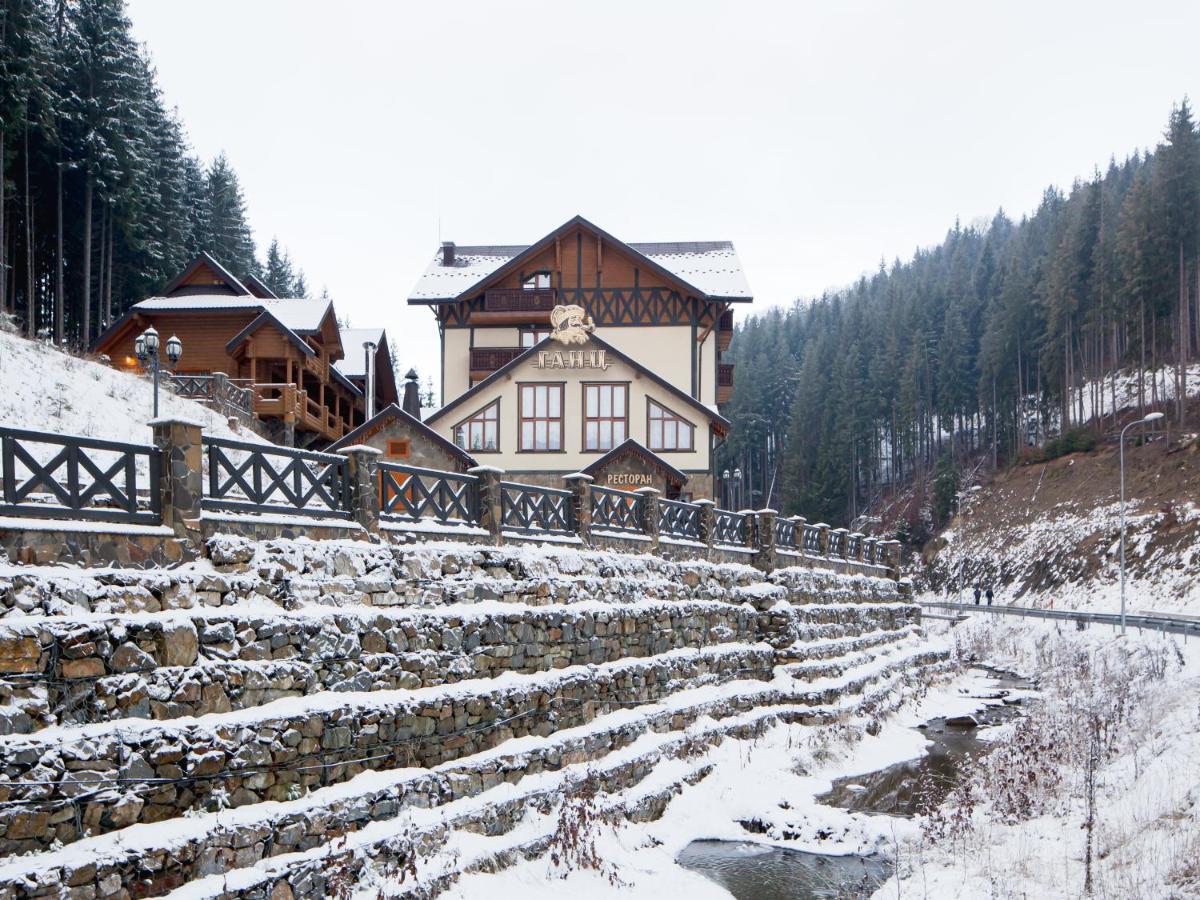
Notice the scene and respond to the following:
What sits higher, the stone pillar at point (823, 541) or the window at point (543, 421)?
the window at point (543, 421)

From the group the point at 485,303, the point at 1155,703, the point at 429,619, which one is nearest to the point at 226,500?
the point at 429,619

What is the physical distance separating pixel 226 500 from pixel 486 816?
5.48 meters

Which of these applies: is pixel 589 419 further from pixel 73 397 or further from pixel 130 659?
pixel 130 659

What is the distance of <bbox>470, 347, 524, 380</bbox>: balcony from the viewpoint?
1640 inches

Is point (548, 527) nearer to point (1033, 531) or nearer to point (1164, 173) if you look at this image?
point (1033, 531)

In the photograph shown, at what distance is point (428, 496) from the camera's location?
47.3 feet

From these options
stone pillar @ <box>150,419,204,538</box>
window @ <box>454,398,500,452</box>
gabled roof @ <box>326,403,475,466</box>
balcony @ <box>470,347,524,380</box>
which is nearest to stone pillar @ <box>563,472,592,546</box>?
stone pillar @ <box>150,419,204,538</box>

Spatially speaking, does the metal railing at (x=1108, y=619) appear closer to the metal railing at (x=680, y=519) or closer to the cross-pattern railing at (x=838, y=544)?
the cross-pattern railing at (x=838, y=544)

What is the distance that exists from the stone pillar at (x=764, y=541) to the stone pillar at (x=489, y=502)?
1086cm

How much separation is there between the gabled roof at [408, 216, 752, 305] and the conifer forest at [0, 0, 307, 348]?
49.4 feet

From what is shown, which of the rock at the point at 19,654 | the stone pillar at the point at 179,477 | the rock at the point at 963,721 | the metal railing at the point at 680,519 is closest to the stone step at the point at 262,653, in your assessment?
the rock at the point at 19,654

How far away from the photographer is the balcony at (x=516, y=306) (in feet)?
136

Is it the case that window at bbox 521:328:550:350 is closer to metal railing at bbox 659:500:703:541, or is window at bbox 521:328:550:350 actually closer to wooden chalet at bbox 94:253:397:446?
wooden chalet at bbox 94:253:397:446

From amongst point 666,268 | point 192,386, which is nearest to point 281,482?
point 192,386
